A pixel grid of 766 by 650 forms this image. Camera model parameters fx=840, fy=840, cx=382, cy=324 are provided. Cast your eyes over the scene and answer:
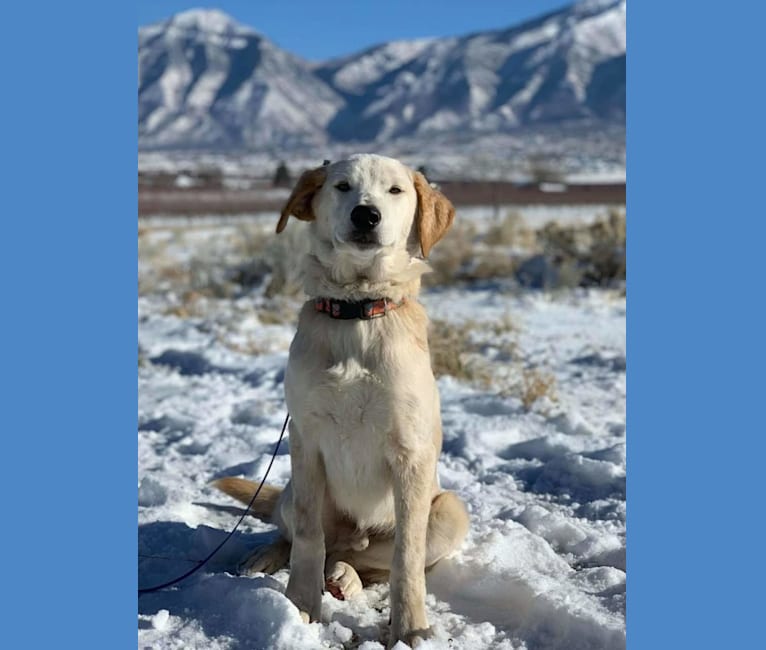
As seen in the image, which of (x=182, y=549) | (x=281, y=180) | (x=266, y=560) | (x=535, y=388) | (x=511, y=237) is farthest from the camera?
(x=281, y=180)

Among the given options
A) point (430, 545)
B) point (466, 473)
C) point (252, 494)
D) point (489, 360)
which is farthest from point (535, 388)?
point (430, 545)

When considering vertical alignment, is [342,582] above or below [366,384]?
below

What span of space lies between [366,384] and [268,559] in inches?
36.7

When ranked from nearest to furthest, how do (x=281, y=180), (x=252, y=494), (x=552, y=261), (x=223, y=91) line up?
1. (x=252, y=494)
2. (x=552, y=261)
3. (x=281, y=180)
4. (x=223, y=91)

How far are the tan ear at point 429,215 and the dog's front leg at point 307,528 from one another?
0.80 m

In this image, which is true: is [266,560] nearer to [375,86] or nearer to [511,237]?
[511,237]

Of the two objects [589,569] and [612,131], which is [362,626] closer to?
[589,569]

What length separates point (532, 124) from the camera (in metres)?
127

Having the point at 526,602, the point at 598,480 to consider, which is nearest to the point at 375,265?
the point at 526,602

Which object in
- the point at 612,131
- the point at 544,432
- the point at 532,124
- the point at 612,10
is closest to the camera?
the point at 544,432

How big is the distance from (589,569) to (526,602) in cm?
38

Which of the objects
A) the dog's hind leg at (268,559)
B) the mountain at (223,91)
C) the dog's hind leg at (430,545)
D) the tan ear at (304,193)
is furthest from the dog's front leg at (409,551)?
the mountain at (223,91)

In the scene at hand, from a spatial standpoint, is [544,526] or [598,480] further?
[598,480]

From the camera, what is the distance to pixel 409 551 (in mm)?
2771
